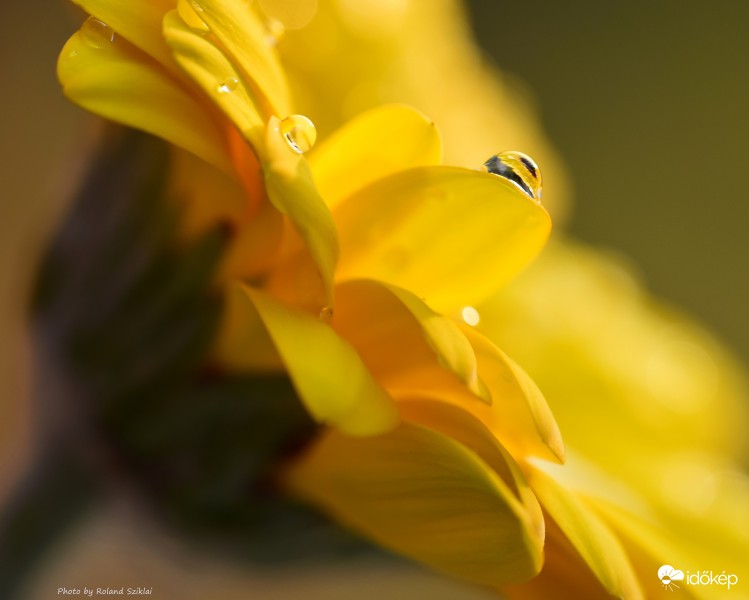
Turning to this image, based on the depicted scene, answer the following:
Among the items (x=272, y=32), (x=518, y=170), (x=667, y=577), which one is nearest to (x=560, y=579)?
(x=667, y=577)

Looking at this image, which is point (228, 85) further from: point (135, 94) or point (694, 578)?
point (694, 578)

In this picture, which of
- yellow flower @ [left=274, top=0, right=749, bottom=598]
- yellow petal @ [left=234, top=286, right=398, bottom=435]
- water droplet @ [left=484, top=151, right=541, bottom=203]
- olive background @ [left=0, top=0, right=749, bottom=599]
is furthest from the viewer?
olive background @ [left=0, top=0, right=749, bottom=599]

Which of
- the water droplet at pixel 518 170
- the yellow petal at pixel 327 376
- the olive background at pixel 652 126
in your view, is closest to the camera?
the yellow petal at pixel 327 376

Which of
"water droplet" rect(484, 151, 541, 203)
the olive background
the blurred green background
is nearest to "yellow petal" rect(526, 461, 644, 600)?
"water droplet" rect(484, 151, 541, 203)

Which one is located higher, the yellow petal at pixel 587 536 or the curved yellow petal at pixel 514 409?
the curved yellow petal at pixel 514 409

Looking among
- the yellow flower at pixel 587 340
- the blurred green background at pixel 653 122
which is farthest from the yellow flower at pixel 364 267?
the blurred green background at pixel 653 122

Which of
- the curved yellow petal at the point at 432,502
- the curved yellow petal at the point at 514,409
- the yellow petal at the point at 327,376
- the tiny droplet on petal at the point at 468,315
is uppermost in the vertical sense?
the curved yellow petal at the point at 514,409

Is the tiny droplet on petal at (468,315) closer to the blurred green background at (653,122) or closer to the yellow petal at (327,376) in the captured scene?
the yellow petal at (327,376)

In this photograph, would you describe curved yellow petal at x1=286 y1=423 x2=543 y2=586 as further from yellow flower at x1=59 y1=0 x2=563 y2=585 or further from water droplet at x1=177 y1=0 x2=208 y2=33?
water droplet at x1=177 y1=0 x2=208 y2=33
